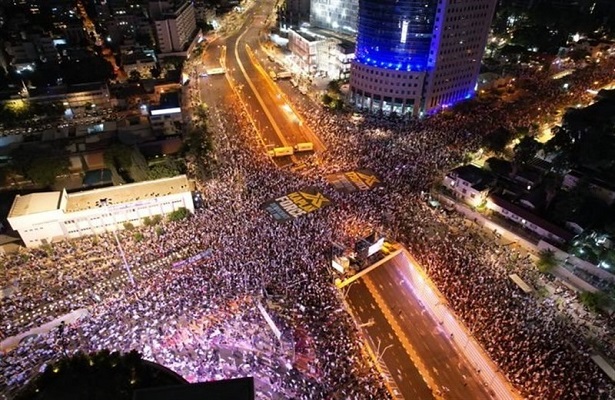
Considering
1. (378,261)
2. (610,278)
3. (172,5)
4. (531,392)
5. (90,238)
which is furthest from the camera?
(172,5)

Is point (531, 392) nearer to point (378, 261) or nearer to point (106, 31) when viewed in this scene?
point (378, 261)

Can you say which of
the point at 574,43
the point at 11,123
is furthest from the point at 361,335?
the point at 574,43

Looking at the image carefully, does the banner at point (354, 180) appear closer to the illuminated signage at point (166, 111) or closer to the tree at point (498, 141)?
the tree at point (498, 141)

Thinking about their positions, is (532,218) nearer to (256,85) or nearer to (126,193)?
(126,193)

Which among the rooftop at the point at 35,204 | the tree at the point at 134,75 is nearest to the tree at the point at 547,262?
the rooftop at the point at 35,204

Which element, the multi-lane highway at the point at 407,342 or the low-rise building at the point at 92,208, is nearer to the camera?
the multi-lane highway at the point at 407,342

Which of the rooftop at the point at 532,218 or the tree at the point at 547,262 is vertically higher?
the rooftop at the point at 532,218
